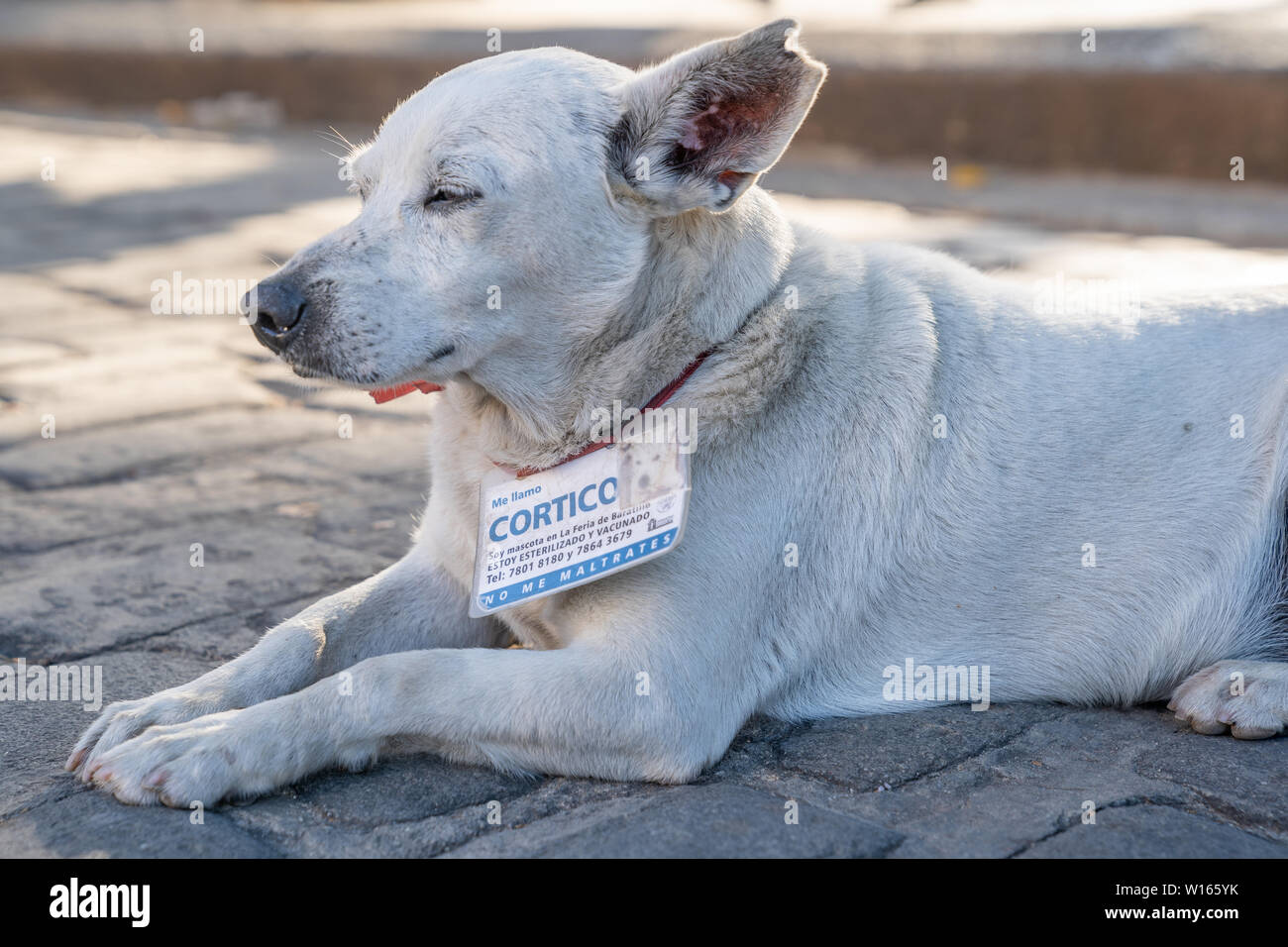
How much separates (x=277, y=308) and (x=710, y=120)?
2.99ft

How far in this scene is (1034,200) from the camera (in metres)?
8.34

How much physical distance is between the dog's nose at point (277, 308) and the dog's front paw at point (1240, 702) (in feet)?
6.21

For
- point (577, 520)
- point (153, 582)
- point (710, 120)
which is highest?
point (710, 120)

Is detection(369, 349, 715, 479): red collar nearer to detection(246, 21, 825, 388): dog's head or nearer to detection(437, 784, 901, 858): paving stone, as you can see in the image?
detection(246, 21, 825, 388): dog's head

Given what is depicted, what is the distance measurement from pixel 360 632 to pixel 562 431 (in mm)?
636

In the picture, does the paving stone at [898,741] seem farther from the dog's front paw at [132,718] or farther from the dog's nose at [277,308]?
the dog's nose at [277,308]

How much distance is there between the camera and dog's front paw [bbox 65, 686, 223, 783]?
2.54 m

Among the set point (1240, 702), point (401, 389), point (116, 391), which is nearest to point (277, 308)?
point (401, 389)

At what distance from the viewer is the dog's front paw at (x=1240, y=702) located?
2.74 metres

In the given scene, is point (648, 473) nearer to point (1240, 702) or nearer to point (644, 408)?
point (644, 408)

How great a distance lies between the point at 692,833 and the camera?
91.1 inches

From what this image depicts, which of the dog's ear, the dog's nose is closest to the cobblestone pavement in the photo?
the dog's nose
